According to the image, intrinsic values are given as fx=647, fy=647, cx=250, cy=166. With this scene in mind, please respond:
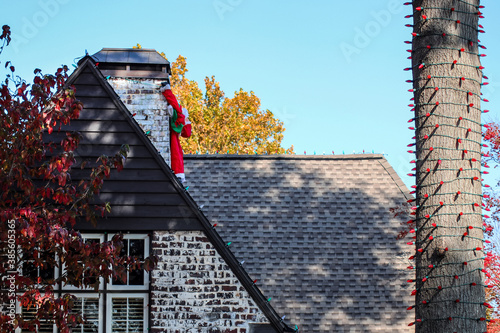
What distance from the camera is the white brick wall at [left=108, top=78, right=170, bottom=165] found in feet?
33.8

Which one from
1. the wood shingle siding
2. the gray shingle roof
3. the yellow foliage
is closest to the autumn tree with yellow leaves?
the yellow foliage

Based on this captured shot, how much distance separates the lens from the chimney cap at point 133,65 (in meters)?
10.8

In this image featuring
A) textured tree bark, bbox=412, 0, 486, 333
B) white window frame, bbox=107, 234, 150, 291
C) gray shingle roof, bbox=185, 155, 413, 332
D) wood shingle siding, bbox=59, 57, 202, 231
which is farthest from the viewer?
gray shingle roof, bbox=185, 155, 413, 332

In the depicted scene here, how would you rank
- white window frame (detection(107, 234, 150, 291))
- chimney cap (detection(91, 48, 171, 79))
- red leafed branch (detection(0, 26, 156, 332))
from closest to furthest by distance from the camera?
red leafed branch (detection(0, 26, 156, 332)), white window frame (detection(107, 234, 150, 291)), chimney cap (detection(91, 48, 171, 79))

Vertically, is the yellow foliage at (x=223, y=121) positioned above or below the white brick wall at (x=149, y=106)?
above

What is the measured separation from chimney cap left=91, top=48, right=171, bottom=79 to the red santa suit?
0.53 m

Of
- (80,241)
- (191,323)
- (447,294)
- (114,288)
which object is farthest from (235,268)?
(447,294)

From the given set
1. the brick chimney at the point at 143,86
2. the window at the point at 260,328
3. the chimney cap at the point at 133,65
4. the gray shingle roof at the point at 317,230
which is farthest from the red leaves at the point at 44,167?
the gray shingle roof at the point at 317,230

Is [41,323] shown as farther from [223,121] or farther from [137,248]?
[223,121]

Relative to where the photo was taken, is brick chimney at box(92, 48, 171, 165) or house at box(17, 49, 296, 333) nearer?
house at box(17, 49, 296, 333)

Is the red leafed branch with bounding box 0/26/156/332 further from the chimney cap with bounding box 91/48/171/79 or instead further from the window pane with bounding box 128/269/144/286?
the chimney cap with bounding box 91/48/171/79

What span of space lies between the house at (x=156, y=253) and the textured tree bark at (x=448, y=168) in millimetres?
3787

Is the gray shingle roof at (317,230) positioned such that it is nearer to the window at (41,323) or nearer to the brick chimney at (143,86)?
the brick chimney at (143,86)

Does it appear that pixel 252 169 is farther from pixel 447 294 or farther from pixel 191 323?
pixel 447 294
